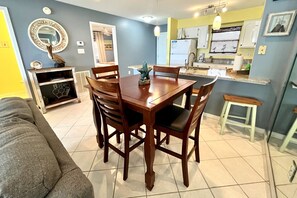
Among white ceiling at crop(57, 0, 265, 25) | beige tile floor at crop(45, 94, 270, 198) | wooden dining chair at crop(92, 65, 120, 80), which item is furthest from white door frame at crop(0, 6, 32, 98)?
wooden dining chair at crop(92, 65, 120, 80)

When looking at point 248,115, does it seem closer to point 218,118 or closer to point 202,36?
point 218,118

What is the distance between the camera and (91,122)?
253 cm

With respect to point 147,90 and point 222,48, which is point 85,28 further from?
point 222,48

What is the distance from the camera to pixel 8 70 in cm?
377

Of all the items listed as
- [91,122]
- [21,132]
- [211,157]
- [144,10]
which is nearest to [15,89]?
[91,122]

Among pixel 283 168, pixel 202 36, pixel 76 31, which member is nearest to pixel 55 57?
pixel 76 31

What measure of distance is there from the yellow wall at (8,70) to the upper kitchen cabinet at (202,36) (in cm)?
527

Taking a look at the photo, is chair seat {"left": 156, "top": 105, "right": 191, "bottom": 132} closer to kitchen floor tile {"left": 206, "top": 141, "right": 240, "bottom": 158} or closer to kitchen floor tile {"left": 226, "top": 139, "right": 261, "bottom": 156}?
kitchen floor tile {"left": 206, "top": 141, "right": 240, "bottom": 158}

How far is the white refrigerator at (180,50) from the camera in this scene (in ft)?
13.8

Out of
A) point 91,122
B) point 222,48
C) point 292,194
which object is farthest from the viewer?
point 222,48

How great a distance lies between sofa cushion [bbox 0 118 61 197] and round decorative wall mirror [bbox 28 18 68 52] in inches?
122

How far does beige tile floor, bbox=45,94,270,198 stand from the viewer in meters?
1.30

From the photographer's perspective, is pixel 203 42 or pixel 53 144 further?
pixel 203 42

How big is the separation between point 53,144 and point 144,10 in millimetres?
4015
